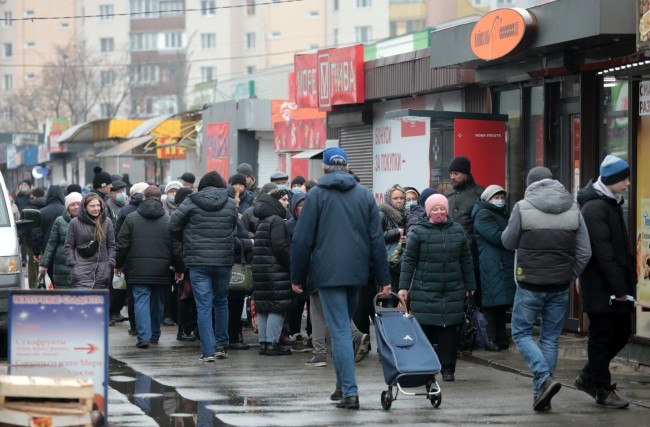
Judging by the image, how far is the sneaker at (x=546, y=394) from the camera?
32.2 ft

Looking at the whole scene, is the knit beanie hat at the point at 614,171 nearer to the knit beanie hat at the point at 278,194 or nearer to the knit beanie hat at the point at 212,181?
the knit beanie hat at the point at 278,194

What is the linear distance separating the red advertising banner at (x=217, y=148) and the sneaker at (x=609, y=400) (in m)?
20.8

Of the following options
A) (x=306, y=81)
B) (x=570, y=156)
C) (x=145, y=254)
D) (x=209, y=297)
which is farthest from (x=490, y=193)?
(x=306, y=81)

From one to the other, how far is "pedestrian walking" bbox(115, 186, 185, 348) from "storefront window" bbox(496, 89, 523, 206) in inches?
152

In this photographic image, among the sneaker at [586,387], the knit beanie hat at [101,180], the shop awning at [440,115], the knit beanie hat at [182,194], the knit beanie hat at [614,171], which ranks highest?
the shop awning at [440,115]

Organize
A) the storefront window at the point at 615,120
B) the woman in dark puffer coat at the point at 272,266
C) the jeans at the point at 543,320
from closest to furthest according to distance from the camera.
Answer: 1. the jeans at the point at 543,320
2. the storefront window at the point at 615,120
3. the woman in dark puffer coat at the point at 272,266

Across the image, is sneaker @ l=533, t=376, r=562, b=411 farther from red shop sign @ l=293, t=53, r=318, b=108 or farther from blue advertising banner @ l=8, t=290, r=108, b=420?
red shop sign @ l=293, t=53, r=318, b=108

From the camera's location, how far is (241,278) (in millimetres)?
14516

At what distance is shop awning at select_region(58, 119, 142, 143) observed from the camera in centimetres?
4484

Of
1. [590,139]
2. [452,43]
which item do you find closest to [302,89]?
[452,43]

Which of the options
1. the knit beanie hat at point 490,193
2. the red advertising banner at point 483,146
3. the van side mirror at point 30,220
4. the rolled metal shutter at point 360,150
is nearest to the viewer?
the knit beanie hat at point 490,193

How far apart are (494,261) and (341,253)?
12.7ft

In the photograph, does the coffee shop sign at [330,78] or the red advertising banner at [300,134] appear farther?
the red advertising banner at [300,134]

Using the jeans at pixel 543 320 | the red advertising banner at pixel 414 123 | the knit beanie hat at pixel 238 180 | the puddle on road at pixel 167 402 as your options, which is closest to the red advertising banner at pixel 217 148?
A: the red advertising banner at pixel 414 123
